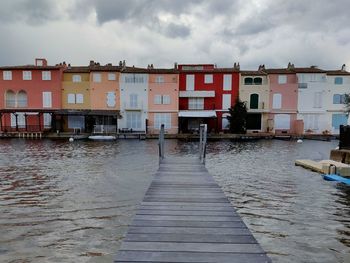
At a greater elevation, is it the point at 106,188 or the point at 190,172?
the point at 190,172

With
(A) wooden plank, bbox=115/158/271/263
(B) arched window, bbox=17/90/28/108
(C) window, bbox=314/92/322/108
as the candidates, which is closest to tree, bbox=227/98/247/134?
(C) window, bbox=314/92/322/108

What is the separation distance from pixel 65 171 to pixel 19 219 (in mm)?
8126

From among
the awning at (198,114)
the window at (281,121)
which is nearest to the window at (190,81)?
the awning at (198,114)

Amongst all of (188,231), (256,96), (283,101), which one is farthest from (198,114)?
(188,231)

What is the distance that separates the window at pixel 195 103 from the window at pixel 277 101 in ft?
34.2

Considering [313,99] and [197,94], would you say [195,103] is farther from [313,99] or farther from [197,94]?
[313,99]

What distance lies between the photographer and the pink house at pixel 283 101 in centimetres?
4825

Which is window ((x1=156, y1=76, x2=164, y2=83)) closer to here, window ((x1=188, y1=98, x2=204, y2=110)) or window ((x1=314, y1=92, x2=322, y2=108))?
window ((x1=188, y1=98, x2=204, y2=110))

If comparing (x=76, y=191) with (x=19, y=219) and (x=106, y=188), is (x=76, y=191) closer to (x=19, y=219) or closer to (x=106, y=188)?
(x=106, y=188)

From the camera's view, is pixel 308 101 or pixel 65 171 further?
pixel 308 101

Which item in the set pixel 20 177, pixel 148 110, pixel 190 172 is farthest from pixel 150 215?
pixel 148 110

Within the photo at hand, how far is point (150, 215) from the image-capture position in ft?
19.9

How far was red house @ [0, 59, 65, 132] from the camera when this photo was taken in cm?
4659

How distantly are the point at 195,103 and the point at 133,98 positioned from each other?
893 centimetres
